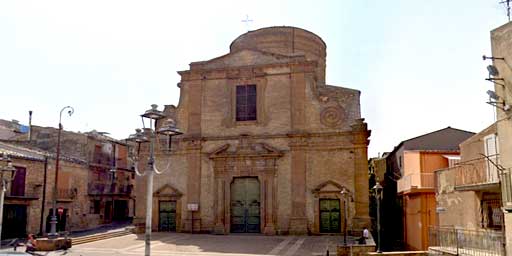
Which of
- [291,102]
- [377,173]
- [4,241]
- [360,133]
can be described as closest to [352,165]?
[360,133]

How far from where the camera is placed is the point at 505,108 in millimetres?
12477

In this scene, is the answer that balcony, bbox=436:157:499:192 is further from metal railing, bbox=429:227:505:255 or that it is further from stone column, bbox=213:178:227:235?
stone column, bbox=213:178:227:235

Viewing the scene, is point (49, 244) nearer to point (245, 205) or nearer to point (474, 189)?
point (245, 205)

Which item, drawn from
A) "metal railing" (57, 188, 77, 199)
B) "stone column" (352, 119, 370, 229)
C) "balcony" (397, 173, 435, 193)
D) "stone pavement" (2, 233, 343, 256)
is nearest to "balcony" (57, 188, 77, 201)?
"metal railing" (57, 188, 77, 199)

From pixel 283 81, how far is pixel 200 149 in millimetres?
6220

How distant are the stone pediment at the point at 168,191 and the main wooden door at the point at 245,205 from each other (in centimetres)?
326

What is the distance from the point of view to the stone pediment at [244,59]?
90.5ft

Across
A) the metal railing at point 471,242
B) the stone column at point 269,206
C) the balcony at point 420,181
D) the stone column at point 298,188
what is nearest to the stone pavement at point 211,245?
the stone column at point 269,206

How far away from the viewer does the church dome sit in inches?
1251

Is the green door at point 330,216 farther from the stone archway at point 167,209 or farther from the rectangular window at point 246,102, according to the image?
the stone archway at point 167,209

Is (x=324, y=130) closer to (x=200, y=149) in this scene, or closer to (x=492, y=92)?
(x=200, y=149)

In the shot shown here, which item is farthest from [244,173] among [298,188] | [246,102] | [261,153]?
[246,102]

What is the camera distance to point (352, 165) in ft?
83.0

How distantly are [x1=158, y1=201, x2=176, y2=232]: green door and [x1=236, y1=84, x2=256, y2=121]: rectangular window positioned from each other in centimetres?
648
